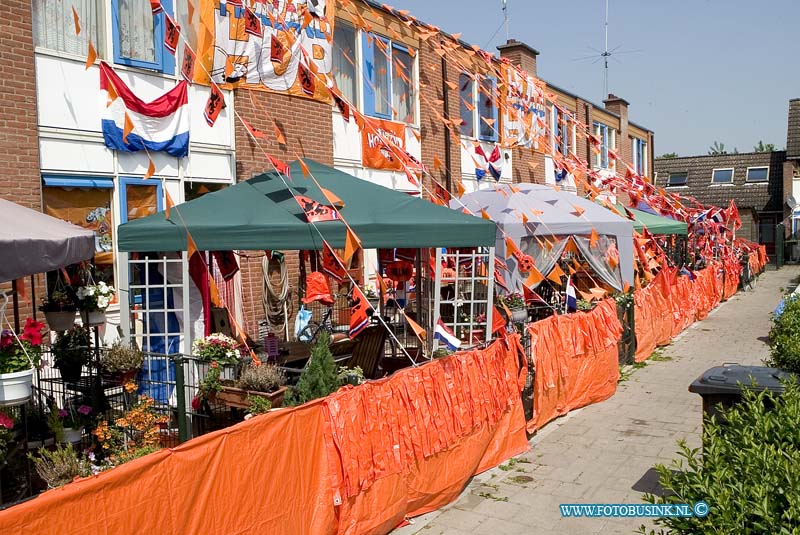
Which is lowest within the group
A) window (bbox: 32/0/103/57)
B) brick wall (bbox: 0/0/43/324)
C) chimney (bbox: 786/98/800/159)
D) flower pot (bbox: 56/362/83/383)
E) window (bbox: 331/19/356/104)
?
flower pot (bbox: 56/362/83/383)

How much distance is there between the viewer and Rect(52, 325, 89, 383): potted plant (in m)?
6.98

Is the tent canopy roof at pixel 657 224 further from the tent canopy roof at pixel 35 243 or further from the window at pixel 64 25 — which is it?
the tent canopy roof at pixel 35 243

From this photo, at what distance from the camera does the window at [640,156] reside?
3509cm

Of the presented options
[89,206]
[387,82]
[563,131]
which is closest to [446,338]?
[89,206]

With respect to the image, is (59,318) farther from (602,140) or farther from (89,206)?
(602,140)

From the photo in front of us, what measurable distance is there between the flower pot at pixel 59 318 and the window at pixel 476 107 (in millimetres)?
12961

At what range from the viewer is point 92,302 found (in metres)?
7.33

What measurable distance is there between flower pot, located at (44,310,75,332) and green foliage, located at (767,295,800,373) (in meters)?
8.22

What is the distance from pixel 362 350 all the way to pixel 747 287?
83.1ft

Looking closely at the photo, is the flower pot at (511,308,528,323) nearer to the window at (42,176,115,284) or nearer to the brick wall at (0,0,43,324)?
the window at (42,176,115,284)

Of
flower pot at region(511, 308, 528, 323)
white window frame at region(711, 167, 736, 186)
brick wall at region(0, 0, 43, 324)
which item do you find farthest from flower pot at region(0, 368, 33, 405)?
white window frame at region(711, 167, 736, 186)

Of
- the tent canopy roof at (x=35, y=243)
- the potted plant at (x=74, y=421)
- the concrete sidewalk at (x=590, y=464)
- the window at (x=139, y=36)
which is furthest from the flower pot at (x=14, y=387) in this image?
the window at (x=139, y=36)

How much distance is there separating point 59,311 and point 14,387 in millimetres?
2316

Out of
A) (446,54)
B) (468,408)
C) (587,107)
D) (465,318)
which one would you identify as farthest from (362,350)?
(587,107)
